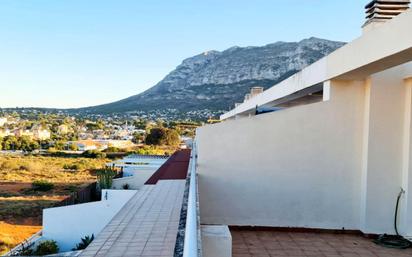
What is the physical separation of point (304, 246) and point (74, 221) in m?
7.75

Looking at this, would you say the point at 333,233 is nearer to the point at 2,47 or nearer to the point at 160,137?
the point at 160,137

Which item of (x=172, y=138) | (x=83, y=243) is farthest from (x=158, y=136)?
(x=83, y=243)

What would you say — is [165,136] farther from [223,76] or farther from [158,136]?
[223,76]

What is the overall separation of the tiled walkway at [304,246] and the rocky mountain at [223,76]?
42736 millimetres

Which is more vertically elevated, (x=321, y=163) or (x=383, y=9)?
(x=383, y=9)

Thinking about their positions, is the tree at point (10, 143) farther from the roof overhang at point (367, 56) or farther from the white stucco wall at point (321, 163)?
the roof overhang at point (367, 56)

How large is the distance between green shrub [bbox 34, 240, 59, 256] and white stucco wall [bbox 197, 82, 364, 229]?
5916mm

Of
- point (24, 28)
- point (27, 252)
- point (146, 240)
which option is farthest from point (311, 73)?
point (24, 28)

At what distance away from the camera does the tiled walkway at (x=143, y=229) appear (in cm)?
422

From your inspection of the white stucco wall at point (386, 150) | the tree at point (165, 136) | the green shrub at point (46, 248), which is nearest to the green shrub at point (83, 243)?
the green shrub at point (46, 248)

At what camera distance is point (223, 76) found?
67188 millimetres

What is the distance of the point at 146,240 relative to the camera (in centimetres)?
454

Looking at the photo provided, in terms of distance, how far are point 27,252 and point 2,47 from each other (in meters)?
58.7

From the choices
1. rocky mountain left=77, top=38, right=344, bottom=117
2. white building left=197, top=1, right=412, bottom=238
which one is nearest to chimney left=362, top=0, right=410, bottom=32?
white building left=197, top=1, right=412, bottom=238
